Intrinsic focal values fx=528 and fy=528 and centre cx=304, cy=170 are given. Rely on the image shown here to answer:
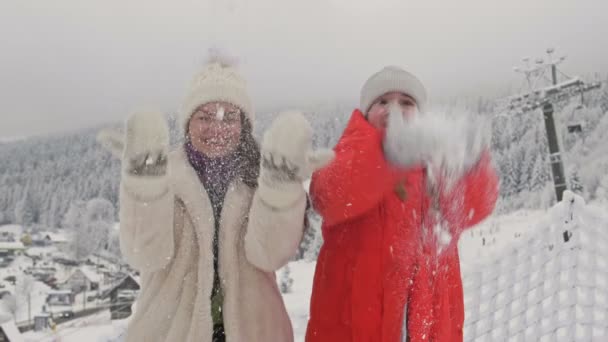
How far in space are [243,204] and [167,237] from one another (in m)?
0.19

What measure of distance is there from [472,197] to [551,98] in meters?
7.44

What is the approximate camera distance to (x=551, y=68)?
325 inches

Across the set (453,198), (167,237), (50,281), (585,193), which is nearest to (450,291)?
(453,198)

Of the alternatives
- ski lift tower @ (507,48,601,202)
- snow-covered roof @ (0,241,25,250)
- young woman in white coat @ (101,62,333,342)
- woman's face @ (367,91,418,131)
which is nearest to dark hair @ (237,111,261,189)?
young woman in white coat @ (101,62,333,342)

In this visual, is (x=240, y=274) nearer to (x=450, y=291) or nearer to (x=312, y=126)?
(x=312, y=126)

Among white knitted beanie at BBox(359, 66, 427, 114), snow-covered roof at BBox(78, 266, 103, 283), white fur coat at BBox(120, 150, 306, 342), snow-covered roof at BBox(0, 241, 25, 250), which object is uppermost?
snow-covered roof at BBox(0, 241, 25, 250)

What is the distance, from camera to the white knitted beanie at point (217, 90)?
1262 mm

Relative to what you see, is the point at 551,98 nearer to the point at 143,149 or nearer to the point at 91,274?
the point at 143,149

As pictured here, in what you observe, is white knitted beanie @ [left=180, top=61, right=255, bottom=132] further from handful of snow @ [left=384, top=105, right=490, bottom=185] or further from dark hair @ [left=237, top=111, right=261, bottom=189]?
handful of snow @ [left=384, top=105, right=490, bottom=185]

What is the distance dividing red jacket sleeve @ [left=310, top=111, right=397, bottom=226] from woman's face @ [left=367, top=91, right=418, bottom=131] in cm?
13

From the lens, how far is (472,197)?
49.1 inches

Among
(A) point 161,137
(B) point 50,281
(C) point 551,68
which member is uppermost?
(C) point 551,68

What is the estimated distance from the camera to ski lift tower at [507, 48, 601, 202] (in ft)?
25.5

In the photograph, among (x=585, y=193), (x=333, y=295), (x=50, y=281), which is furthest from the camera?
(x=50, y=281)
